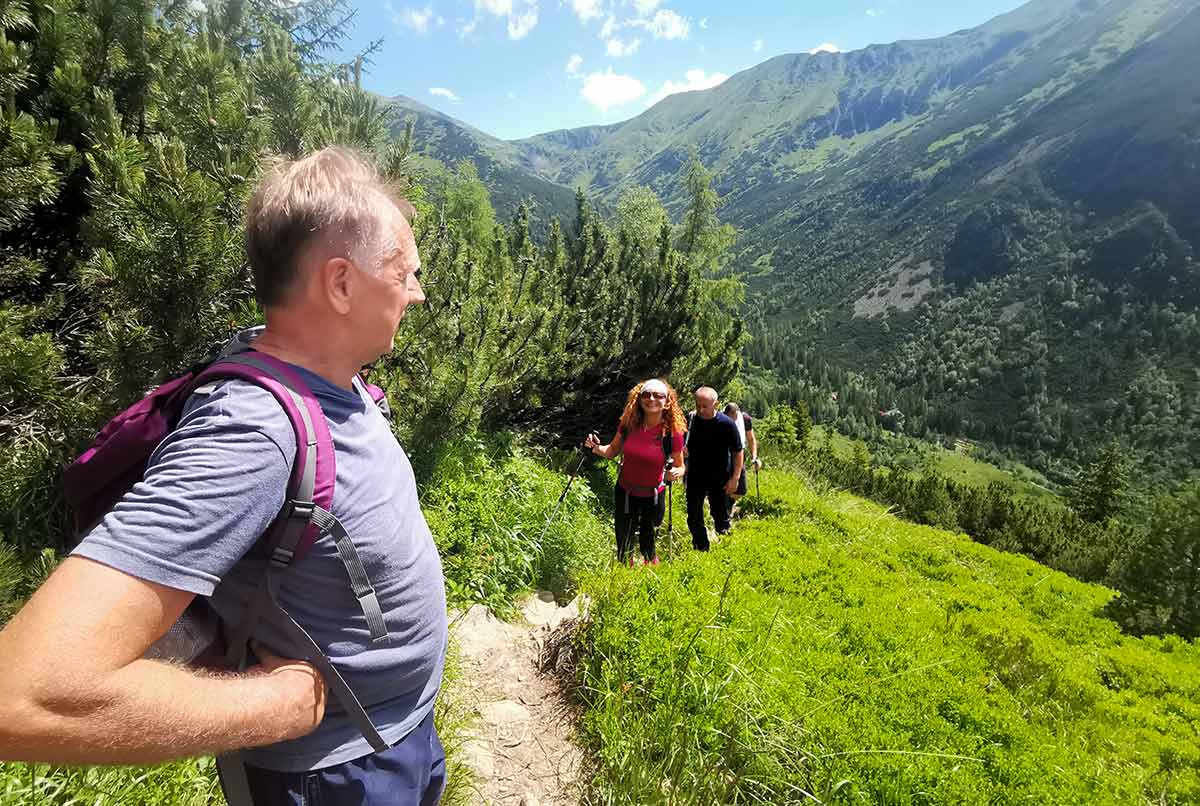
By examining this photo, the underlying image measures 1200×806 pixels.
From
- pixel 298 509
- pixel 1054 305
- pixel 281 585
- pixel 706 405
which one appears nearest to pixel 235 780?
pixel 281 585

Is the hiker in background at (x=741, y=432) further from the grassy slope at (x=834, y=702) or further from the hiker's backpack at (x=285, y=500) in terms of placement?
the hiker's backpack at (x=285, y=500)

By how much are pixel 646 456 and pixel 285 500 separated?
4.60 m

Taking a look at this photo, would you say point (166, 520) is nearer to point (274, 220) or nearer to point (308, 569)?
point (308, 569)

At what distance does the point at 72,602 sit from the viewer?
740mm

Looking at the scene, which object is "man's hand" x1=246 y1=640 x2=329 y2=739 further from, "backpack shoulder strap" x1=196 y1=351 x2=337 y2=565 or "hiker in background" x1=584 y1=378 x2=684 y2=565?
"hiker in background" x1=584 y1=378 x2=684 y2=565

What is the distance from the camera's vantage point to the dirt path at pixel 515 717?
297 centimetres

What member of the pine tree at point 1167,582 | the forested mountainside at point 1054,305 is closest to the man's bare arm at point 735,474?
the pine tree at point 1167,582

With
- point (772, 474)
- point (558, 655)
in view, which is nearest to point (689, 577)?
point (558, 655)

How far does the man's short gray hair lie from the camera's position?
1.16m

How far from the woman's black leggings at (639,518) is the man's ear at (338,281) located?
4670 millimetres

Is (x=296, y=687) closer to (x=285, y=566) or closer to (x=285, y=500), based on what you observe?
(x=285, y=566)

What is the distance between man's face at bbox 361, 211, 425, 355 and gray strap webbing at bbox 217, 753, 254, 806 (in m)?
0.95

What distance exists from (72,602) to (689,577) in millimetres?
4169

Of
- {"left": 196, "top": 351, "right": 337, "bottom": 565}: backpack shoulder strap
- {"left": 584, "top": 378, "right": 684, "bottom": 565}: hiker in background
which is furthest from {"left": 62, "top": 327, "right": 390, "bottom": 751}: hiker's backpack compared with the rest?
{"left": 584, "top": 378, "right": 684, "bottom": 565}: hiker in background
